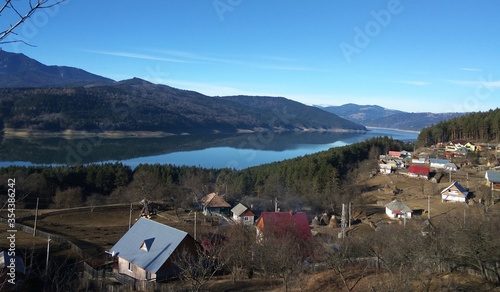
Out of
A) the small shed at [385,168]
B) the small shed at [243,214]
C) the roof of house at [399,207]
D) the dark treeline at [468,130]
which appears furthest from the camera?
the dark treeline at [468,130]

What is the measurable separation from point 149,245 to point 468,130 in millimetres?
46413

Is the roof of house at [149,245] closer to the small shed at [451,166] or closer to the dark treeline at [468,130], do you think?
the small shed at [451,166]

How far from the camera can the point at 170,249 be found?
11.2 meters

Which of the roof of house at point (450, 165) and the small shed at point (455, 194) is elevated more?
the roof of house at point (450, 165)

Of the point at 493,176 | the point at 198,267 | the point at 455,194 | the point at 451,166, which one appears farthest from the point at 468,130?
the point at 198,267

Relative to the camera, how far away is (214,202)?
24.8m

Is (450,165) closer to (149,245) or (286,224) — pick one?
(286,224)

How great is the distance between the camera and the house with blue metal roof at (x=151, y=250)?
11008 millimetres

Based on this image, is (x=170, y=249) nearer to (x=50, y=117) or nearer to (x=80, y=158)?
(x=80, y=158)

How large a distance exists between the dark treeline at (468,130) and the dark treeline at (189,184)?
17690 mm

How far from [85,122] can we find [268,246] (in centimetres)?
7562

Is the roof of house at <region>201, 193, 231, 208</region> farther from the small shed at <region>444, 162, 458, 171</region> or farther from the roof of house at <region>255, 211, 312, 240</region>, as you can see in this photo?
the small shed at <region>444, 162, 458, 171</region>

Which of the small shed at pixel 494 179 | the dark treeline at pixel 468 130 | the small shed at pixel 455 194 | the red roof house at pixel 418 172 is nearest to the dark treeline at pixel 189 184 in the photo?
the red roof house at pixel 418 172

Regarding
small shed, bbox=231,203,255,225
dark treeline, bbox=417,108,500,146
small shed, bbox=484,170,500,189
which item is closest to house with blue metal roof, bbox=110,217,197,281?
small shed, bbox=231,203,255,225
